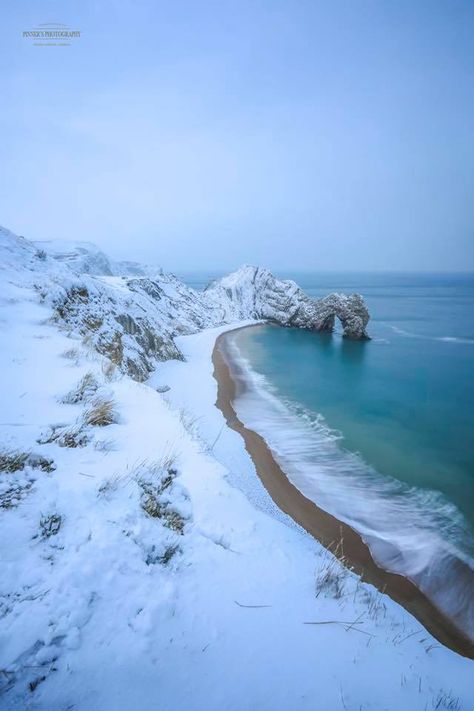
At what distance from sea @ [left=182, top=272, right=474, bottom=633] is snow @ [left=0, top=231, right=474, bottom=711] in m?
3.53

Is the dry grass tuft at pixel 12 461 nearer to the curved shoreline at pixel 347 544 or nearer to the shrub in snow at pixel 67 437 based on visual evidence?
the shrub in snow at pixel 67 437

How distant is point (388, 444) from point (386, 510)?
3661 mm

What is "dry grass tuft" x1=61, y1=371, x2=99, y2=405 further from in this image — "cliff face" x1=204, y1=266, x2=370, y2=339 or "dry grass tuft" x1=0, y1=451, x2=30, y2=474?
"cliff face" x1=204, y1=266, x2=370, y2=339

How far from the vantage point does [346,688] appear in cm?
223

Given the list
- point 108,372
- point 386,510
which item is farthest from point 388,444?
point 108,372

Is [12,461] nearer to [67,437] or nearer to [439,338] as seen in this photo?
[67,437]

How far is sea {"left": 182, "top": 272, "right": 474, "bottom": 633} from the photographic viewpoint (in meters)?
6.53

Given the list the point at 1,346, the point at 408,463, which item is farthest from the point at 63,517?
the point at 408,463

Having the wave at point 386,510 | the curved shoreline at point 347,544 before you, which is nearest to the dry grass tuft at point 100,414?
the curved shoreline at point 347,544

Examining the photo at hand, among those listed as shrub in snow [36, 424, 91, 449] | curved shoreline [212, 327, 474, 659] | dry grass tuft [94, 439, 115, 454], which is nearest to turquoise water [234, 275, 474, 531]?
curved shoreline [212, 327, 474, 659]

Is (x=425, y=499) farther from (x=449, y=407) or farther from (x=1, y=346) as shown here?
(x=1, y=346)

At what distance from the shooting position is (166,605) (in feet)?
7.40

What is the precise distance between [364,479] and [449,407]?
27.5 ft

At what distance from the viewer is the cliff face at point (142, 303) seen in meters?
11.4
